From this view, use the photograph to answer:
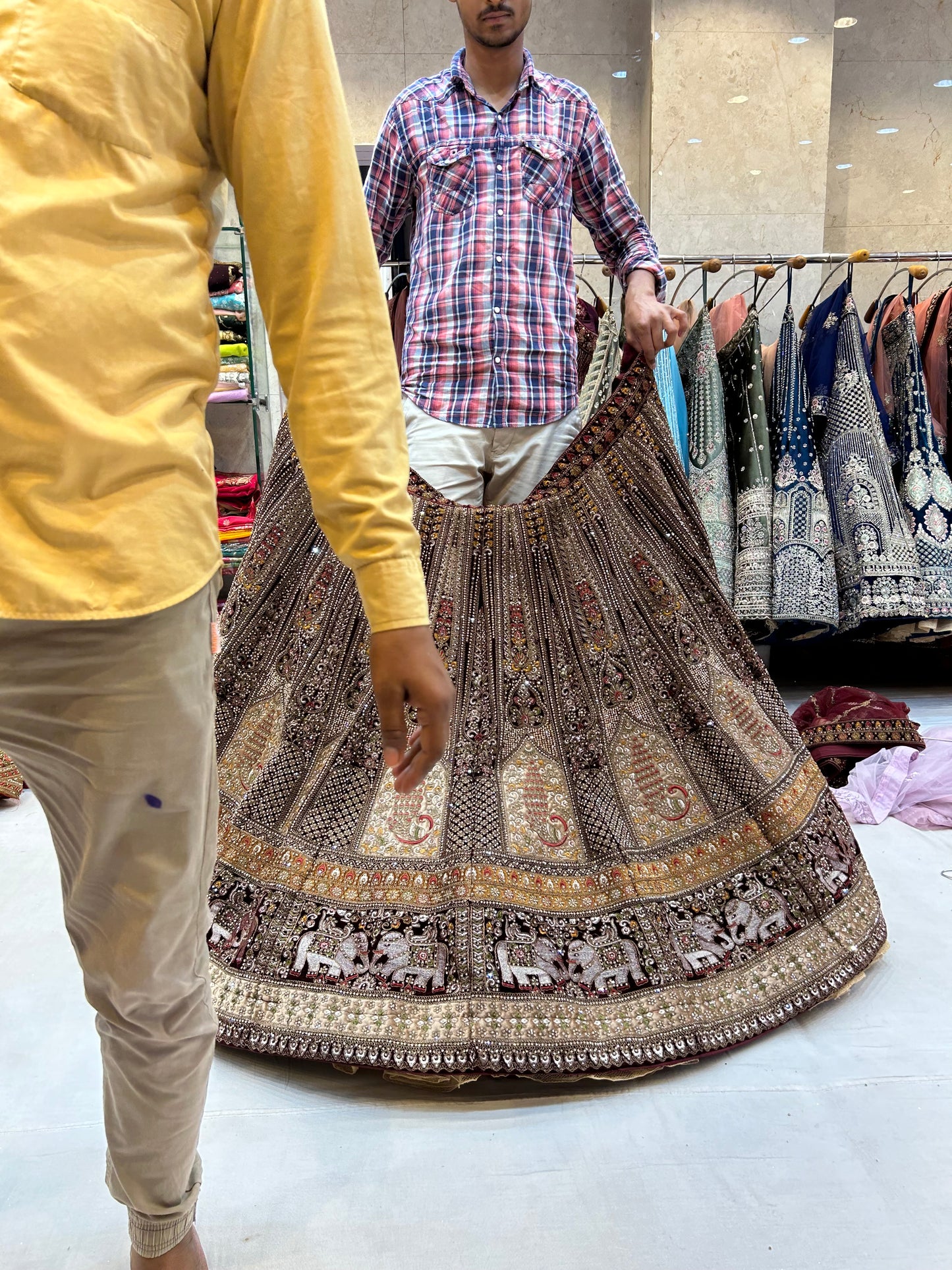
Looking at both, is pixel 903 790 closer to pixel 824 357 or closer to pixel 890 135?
pixel 824 357

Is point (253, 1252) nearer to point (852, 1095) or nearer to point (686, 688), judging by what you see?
point (852, 1095)

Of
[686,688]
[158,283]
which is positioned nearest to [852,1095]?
[686,688]

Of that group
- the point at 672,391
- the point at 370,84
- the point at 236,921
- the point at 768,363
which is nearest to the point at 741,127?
the point at 768,363

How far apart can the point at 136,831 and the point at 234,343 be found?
2.80 m

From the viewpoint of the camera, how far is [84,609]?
1.96 ft

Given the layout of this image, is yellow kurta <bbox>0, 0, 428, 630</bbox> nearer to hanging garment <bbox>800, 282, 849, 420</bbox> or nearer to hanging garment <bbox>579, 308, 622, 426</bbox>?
hanging garment <bbox>579, 308, 622, 426</bbox>

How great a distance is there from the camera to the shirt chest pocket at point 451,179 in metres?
1.82

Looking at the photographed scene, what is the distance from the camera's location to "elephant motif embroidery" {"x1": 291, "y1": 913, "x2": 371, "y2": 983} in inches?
53.2

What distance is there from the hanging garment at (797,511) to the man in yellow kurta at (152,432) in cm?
236

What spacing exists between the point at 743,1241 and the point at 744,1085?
11.0 inches

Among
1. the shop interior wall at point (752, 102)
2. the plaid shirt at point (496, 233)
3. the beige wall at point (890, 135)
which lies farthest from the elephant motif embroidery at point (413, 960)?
the beige wall at point (890, 135)

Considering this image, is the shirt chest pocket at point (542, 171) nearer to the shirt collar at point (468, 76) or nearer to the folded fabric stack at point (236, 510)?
the shirt collar at point (468, 76)

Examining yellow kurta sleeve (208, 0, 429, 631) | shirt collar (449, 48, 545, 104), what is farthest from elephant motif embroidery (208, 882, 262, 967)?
shirt collar (449, 48, 545, 104)

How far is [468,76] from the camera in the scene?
6.13ft
